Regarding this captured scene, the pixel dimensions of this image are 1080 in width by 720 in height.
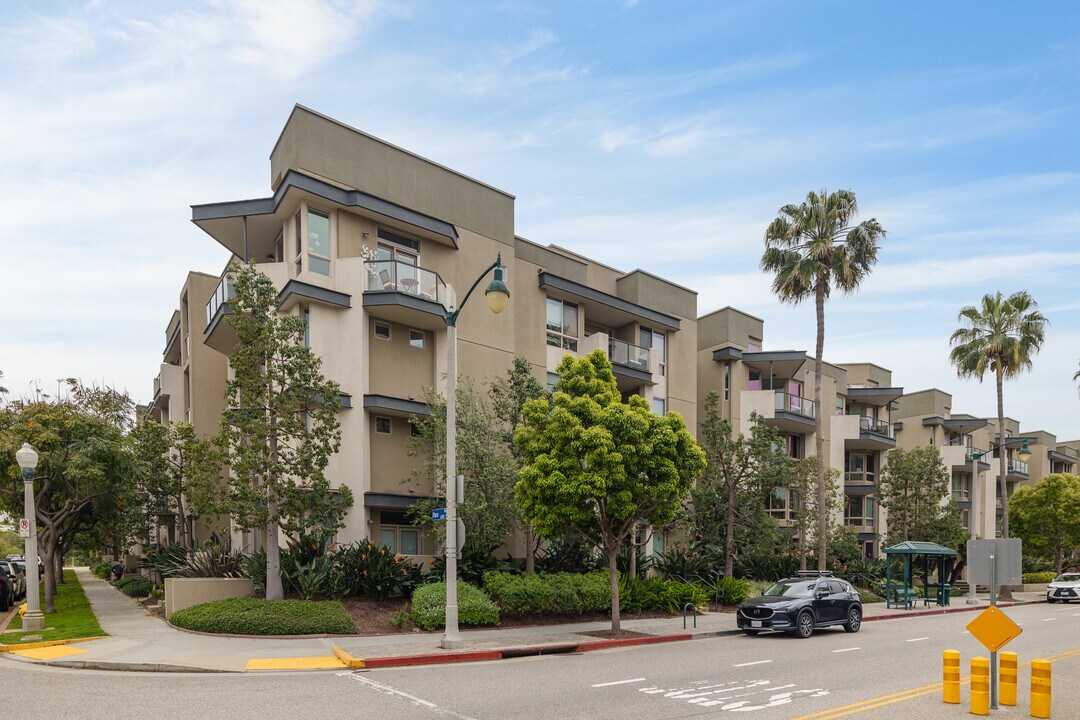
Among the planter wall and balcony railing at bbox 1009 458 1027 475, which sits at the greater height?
the planter wall

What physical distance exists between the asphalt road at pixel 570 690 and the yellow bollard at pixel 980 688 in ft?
0.86

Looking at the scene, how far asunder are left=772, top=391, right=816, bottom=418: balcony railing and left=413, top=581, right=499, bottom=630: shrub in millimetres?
22851

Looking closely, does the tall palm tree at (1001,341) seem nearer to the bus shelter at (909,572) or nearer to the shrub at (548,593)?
the bus shelter at (909,572)

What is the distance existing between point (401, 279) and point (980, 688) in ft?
56.9

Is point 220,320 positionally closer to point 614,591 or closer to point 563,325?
point 563,325

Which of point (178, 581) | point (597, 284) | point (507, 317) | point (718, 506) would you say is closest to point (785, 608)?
point (718, 506)

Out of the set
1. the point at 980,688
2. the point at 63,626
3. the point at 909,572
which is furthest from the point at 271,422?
the point at 909,572

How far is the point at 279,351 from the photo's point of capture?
19016 millimetres

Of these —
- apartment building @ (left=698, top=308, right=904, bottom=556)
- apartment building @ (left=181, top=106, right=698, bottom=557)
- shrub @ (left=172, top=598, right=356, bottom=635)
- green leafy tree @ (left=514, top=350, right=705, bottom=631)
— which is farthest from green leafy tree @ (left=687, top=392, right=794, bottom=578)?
shrub @ (left=172, top=598, right=356, bottom=635)

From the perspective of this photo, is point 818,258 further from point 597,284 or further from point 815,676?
point 815,676

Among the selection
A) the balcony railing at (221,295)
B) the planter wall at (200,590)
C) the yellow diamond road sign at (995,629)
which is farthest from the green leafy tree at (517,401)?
the yellow diamond road sign at (995,629)

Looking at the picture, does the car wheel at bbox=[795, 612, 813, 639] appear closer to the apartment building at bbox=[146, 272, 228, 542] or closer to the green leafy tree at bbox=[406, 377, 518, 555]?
the green leafy tree at bbox=[406, 377, 518, 555]

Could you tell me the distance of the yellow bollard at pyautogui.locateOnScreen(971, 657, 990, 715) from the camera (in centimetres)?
1062

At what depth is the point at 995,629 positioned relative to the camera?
34.3 ft
